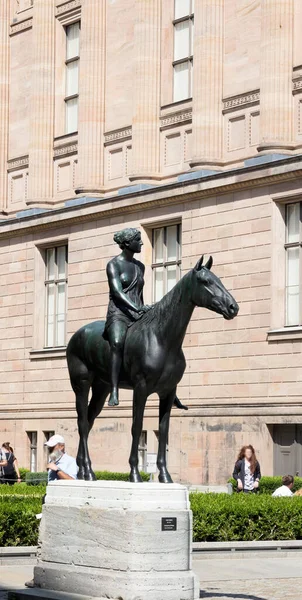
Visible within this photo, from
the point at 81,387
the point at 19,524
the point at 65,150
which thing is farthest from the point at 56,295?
the point at 81,387

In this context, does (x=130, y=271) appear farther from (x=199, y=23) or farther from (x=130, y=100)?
(x=130, y=100)

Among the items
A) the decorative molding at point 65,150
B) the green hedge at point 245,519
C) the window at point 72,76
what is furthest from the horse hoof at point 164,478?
the window at point 72,76

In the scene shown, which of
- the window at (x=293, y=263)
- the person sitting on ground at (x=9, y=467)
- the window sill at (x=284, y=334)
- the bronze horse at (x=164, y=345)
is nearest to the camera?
the bronze horse at (x=164, y=345)

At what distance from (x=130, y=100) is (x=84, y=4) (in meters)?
4.42

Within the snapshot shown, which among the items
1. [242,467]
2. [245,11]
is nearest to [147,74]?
[245,11]

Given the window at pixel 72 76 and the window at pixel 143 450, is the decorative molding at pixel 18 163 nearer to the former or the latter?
the window at pixel 72 76

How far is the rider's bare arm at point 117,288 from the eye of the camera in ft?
58.3

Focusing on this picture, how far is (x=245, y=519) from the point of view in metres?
24.4

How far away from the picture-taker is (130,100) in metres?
45.8

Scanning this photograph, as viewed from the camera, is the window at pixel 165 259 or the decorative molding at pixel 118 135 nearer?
the window at pixel 165 259

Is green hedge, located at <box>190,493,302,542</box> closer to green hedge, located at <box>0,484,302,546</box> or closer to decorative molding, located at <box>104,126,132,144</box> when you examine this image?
green hedge, located at <box>0,484,302,546</box>

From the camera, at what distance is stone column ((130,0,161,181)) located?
44156 millimetres

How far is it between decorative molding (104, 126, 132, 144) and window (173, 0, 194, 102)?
7.65 ft

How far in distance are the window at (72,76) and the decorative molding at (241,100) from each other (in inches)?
349
